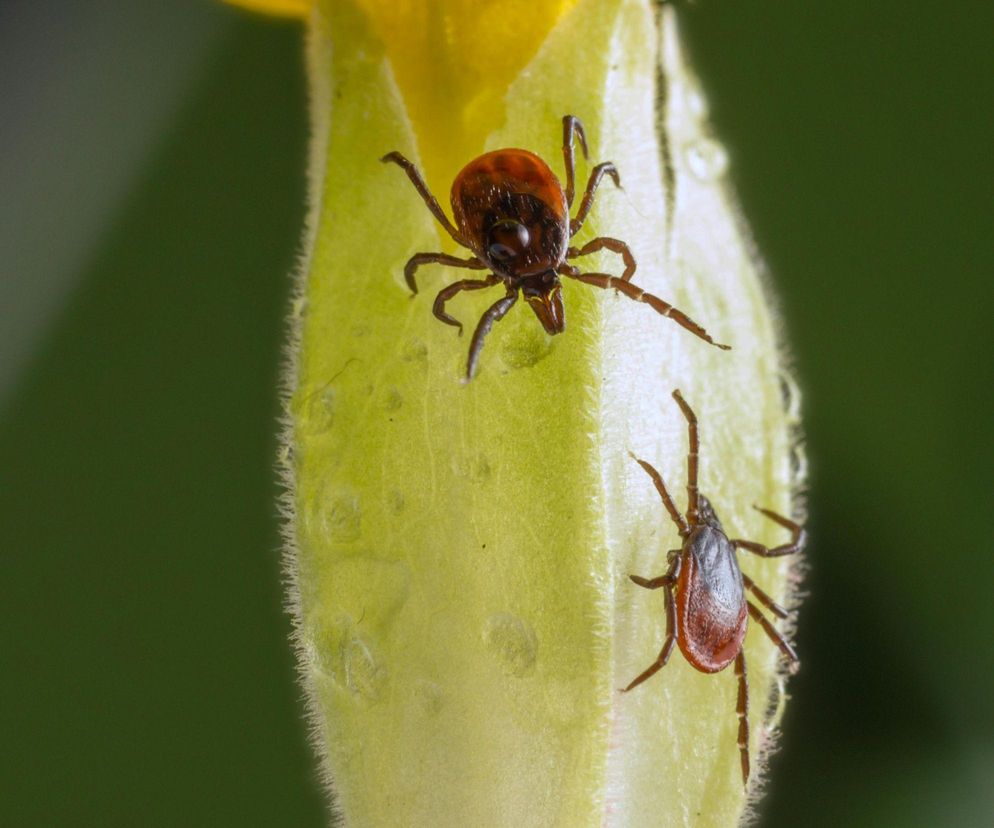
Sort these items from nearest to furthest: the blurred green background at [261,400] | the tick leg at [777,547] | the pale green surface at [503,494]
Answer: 1. the pale green surface at [503,494]
2. the tick leg at [777,547]
3. the blurred green background at [261,400]

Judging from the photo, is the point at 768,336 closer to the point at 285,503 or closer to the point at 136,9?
the point at 285,503

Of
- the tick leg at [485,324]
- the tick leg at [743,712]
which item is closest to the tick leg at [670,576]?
the tick leg at [743,712]

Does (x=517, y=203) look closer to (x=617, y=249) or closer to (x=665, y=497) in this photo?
(x=617, y=249)

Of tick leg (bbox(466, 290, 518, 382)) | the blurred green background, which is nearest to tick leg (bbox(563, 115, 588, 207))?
tick leg (bbox(466, 290, 518, 382))

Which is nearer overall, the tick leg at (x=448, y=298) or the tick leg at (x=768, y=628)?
the tick leg at (x=448, y=298)

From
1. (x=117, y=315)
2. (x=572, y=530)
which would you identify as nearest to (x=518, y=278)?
(x=572, y=530)

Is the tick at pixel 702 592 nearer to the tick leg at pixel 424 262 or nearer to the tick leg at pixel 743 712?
the tick leg at pixel 743 712

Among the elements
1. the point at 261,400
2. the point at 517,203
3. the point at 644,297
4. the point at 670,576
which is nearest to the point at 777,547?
the point at 670,576
